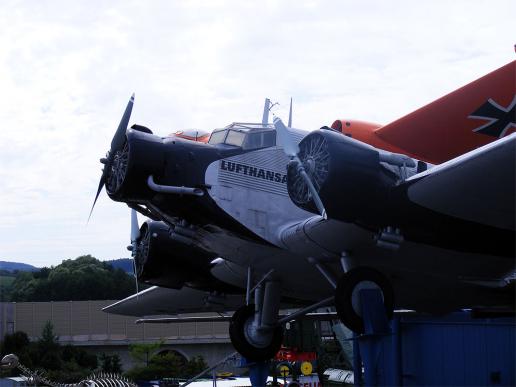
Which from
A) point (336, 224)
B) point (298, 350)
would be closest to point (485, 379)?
point (336, 224)

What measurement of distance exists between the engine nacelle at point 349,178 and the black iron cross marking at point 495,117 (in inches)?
210

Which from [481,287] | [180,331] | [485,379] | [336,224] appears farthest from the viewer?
[180,331]

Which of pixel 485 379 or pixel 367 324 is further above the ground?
pixel 367 324

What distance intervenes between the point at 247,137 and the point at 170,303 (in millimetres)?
8733

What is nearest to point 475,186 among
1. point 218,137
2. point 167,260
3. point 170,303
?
point 218,137

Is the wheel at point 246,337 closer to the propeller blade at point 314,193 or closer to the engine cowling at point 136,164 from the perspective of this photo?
the engine cowling at point 136,164

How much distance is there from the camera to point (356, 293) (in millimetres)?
10219

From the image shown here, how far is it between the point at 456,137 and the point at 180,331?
Answer: 39631mm

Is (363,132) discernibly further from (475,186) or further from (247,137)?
(475,186)

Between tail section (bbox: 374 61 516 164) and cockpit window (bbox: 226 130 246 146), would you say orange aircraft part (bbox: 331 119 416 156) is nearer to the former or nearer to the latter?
tail section (bbox: 374 61 516 164)

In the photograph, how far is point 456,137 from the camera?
50.1ft

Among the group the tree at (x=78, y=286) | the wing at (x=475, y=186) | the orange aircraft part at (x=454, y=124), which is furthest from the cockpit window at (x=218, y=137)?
the tree at (x=78, y=286)

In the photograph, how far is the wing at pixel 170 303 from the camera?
18650 mm

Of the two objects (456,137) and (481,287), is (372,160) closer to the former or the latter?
(481,287)
